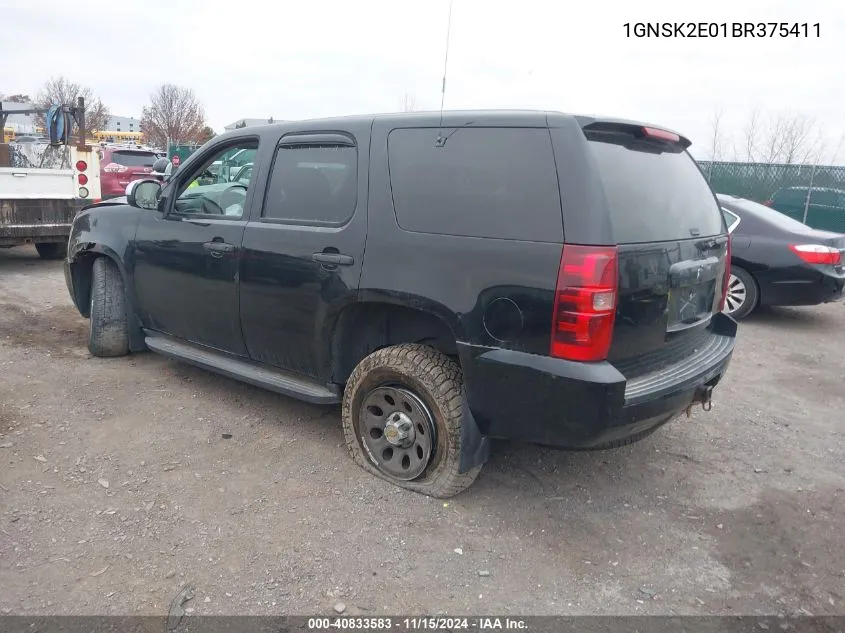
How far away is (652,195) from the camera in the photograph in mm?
3031

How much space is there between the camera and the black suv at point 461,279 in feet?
8.91

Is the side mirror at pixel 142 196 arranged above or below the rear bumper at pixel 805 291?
above

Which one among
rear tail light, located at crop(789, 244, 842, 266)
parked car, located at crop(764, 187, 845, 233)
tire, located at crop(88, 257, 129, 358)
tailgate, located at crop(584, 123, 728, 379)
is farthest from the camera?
parked car, located at crop(764, 187, 845, 233)

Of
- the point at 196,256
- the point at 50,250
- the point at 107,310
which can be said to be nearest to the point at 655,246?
the point at 196,256

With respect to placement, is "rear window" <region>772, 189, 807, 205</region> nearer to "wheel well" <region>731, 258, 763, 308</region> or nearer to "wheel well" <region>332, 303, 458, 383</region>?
"wheel well" <region>731, 258, 763, 308</region>

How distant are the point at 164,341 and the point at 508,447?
8.24 ft

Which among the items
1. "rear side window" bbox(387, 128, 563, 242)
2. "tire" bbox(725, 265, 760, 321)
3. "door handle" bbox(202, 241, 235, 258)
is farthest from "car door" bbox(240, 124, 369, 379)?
"tire" bbox(725, 265, 760, 321)

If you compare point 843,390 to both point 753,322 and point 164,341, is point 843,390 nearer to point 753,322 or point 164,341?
point 753,322

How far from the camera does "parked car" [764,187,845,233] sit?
13734 millimetres

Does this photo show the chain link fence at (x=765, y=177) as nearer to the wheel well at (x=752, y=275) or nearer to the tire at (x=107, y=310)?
the wheel well at (x=752, y=275)

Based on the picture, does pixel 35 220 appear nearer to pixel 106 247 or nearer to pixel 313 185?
pixel 106 247

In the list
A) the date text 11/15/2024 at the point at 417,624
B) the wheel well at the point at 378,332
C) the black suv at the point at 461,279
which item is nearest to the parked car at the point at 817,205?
the black suv at the point at 461,279

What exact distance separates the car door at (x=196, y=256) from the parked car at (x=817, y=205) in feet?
43.9

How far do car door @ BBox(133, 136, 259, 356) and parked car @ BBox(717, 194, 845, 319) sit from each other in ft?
18.0
